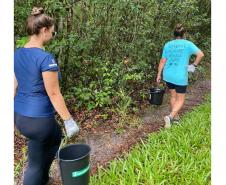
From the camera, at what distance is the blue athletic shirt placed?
2840 millimetres

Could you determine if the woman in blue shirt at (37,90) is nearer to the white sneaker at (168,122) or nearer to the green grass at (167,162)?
the green grass at (167,162)

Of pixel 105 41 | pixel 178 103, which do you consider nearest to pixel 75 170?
pixel 178 103

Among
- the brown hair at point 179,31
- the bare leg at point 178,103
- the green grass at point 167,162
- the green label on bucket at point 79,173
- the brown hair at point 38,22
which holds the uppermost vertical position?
the brown hair at point 179,31

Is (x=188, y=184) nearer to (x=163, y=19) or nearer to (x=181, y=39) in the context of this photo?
(x=181, y=39)

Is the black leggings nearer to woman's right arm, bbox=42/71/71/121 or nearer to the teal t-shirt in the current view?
woman's right arm, bbox=42/71/71/121

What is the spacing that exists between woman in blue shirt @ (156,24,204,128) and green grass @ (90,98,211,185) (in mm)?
721

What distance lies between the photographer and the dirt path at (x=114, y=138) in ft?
14.4

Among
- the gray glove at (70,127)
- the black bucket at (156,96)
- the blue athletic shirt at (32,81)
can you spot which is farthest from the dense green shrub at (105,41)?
the gray glove at (70,127)

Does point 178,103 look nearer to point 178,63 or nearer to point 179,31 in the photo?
point 178,63

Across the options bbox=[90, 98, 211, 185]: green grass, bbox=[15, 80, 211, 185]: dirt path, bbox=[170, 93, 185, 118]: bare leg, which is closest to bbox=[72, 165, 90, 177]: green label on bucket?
bbox=[90, 98, 211, 185]: green grass

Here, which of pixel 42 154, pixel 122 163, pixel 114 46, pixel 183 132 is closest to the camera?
pixel 42 154

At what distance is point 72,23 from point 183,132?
2657 millimetres

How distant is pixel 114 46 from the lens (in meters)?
6.65
